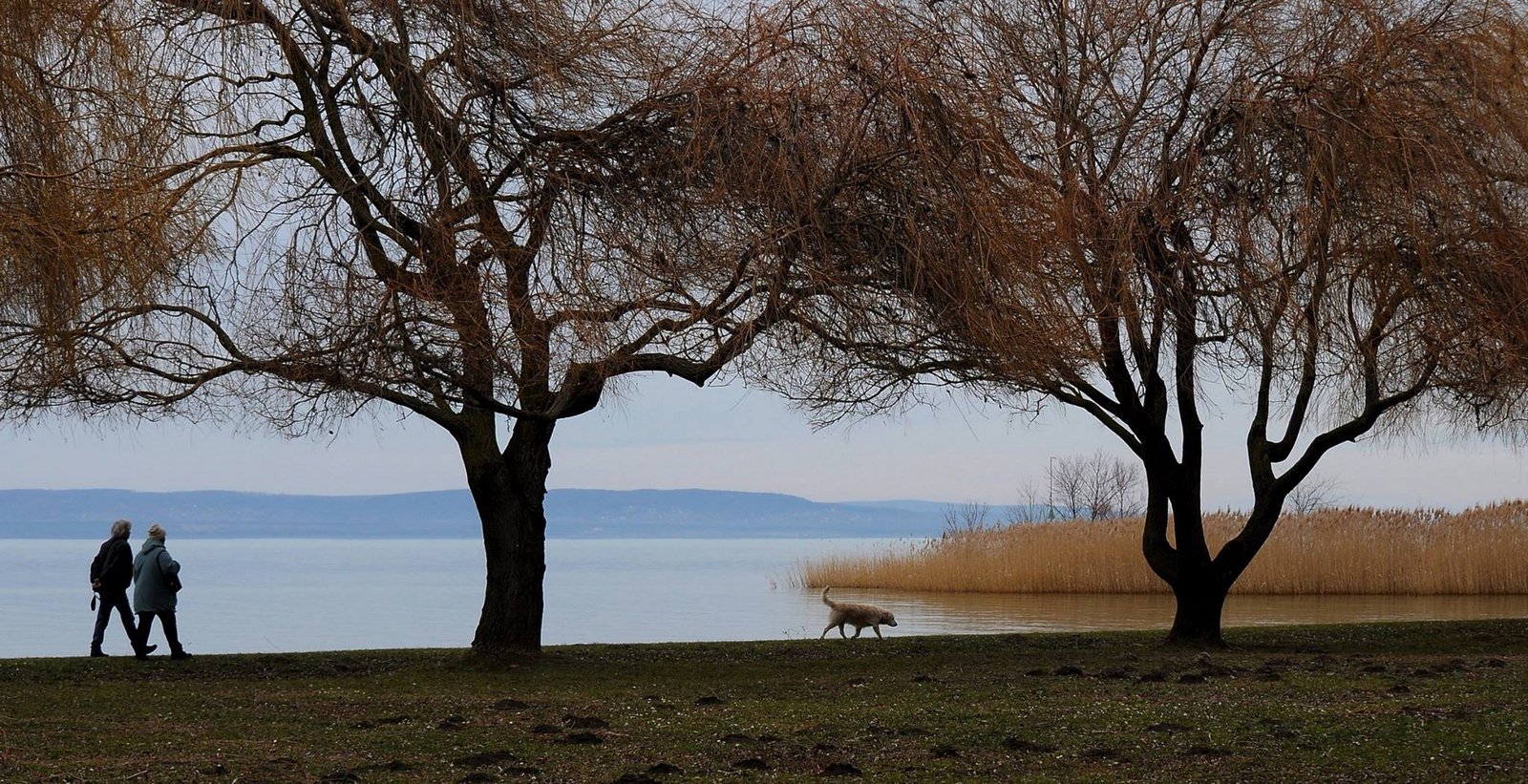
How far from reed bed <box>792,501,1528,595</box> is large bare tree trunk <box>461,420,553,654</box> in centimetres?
1327

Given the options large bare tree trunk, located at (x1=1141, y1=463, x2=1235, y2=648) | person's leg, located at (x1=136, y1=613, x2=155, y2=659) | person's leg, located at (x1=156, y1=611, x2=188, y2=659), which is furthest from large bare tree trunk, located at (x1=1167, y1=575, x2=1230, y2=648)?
person's leg, located at (x1=136, y1=613, x2=155, y2=659)

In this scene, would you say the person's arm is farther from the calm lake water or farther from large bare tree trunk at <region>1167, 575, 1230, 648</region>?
large bare tree trunk at <region>1167, 575, 1230, 648</region>

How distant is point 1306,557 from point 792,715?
17.1 m

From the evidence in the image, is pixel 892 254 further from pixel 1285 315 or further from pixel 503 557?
pixel 503 557

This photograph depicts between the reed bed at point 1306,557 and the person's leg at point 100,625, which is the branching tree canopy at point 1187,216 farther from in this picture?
the reed bed at point 1306,557

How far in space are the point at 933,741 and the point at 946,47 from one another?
4743mm

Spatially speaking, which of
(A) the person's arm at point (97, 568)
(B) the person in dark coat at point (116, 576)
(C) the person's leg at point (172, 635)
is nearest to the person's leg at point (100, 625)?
(B) the person in dark coat at point (116, 576)

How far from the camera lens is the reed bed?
2336 cm

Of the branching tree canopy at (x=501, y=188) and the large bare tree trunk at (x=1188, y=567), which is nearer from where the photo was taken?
the branching tree canopy at (x=501, y=188)

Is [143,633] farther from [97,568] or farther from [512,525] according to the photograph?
[512,525]

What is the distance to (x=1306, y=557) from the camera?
2405 centimetres

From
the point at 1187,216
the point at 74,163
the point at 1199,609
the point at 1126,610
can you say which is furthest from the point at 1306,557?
the point at 74,163

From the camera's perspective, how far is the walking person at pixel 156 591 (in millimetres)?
13648

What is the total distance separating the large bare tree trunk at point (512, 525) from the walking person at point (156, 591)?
9.60 ft
